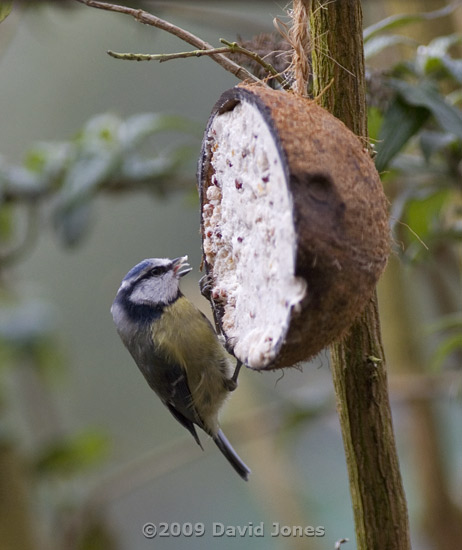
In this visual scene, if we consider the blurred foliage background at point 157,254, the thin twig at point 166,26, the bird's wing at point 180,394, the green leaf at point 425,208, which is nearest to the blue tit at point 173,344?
the bird's wing at point 180,394

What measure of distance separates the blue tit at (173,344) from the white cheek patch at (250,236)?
351 millimetres

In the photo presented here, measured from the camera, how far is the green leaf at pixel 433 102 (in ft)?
2.78

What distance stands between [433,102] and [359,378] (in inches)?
14.9

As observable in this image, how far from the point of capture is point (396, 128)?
84 cm

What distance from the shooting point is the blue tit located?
1.20 metres

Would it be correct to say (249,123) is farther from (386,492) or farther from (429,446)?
(429,446)

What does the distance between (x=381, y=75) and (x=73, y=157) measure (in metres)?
0.74

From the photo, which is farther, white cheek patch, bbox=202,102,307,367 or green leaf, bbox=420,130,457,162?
green leaf, bbox=420,130,457,162

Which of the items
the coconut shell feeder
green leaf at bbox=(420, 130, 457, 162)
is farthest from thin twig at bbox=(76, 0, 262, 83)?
green leaf at bbox=(420, 130, 457, 162)

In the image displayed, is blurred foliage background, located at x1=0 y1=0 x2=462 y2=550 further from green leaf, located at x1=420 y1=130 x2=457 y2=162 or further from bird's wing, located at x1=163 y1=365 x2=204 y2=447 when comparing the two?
bird's wing, located at x1=163 y1=365 x2=204 y2=447

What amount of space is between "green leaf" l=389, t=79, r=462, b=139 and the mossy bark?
217mm

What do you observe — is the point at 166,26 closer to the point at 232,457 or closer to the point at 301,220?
the point at 301,220

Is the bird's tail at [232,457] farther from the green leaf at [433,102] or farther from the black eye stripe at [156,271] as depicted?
the green leaf at [433,102]

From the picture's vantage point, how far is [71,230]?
1405 millimetres
